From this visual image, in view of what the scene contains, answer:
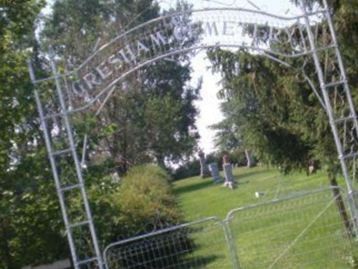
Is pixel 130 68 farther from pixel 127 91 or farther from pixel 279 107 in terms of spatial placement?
pixel 127 91

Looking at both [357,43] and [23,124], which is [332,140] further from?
[23,124]

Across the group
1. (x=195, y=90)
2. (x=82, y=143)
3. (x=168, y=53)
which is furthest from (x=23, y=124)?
(x=195, y=90)

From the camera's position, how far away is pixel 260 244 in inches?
511

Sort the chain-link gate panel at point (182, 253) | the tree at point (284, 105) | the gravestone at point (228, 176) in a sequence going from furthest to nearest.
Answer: the gravestone at point (228, 176), the chain-link gate panel at point (182, 253), the tree at point (284, 105)

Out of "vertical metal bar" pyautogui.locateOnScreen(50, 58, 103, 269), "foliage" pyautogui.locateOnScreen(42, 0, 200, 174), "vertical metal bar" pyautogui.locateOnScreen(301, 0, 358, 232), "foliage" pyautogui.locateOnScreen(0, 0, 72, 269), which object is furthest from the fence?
"foliage" pyautogui.locateOnScreen(42, 0, 200, 174)

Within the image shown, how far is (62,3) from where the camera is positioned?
39.5 metres

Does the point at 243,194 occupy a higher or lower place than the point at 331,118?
lower

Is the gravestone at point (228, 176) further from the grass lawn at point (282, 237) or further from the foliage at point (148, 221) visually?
the foliage at point (148, 221)

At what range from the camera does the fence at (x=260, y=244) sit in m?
10.4

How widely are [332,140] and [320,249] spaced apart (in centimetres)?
178

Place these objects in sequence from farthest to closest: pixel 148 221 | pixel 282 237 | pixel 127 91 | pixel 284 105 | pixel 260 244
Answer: pixel 127 91
pixel 148 221
pixel 282 237
pixel 260 244
pixel 284 105

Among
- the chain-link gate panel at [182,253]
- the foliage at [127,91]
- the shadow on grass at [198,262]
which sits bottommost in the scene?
the shadow on grass at [198,262]

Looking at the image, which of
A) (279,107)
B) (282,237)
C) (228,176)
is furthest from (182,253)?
(228,176)

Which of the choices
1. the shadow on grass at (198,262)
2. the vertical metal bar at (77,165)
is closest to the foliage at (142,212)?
the shadow on grass at (198,262)
